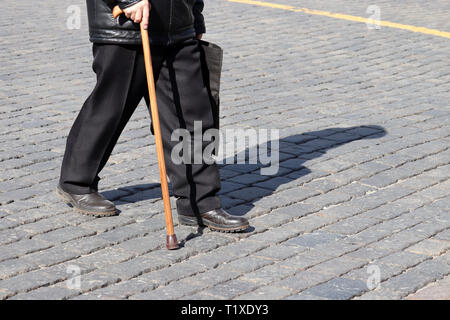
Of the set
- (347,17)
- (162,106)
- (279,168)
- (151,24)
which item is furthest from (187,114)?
(347,17)

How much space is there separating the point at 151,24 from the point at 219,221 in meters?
1.13

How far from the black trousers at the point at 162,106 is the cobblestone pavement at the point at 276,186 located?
→ 268 mm

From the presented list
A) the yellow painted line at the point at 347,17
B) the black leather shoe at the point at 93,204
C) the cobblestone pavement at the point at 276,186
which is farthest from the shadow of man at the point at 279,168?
the yellow painted line at the point at 347,17

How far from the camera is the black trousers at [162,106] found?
17.0 ft

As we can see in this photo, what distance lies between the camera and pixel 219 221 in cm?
525

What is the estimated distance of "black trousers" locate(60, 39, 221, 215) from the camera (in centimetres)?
519

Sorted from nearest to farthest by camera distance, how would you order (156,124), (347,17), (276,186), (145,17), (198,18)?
1. (145,17)
2. (156,124)
3. (198,18)
4. (276,186)
5. (347,17)

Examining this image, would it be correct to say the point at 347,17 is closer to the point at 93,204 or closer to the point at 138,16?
the point at 93,204

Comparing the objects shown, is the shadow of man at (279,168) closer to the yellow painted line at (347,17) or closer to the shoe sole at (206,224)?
the shoe sole at (206,224)

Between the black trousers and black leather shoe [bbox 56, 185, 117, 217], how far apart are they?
142mm

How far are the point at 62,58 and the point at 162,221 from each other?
4.82 metres

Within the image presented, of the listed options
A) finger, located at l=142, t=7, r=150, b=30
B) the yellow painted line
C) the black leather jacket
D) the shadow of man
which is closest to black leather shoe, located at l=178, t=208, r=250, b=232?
the shadow of man

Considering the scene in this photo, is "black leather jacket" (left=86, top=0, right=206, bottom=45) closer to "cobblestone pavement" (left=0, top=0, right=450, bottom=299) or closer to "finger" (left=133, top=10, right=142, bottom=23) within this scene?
"finger" (left=133, top=10, right=142, bottom=23)

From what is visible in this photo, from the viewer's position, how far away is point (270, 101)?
819 centimetres
